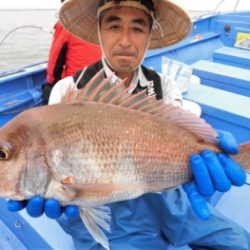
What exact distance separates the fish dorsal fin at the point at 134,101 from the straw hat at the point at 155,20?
2.67 ft

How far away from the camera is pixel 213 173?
4.36 feet

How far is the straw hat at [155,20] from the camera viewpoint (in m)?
1.90

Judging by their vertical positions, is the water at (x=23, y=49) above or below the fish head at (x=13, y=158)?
below

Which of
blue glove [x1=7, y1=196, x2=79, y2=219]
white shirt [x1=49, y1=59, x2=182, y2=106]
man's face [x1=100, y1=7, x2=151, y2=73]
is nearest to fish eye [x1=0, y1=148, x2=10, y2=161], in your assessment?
blue glove [x1=7, y1=196, x2=79, y2=219]

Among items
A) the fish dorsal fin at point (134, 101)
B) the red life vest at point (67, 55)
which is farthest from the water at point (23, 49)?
the fish dorsal fin at point (134, 101)

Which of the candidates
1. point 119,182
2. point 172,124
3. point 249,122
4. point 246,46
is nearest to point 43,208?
point 119,182

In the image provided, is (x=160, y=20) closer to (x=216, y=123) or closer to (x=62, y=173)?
(x=216, y=123)

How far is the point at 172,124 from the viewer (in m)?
1.31

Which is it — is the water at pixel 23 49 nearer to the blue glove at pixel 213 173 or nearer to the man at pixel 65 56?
the man at pixel 65 56

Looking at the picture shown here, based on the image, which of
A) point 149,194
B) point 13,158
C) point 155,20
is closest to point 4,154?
point 13,158

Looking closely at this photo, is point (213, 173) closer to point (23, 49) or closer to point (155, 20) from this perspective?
point (155, 20)

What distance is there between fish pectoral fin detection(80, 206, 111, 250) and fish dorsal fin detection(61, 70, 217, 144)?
16.8 inches

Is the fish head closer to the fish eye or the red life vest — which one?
the fish eye

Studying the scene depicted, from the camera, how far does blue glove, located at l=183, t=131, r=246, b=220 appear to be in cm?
130
